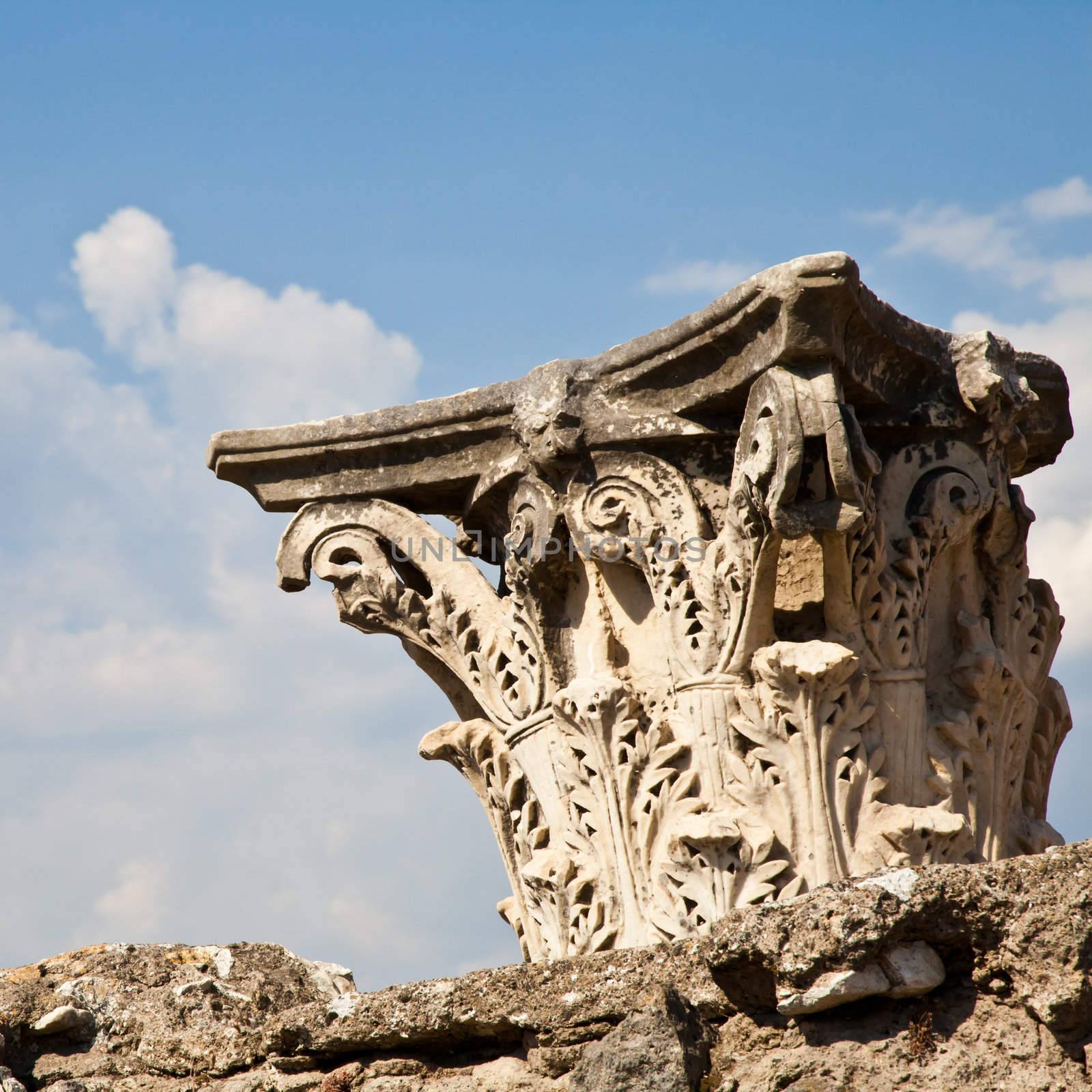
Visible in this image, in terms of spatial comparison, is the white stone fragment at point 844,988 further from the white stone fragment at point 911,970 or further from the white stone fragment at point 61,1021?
the white stone fragment at point 61,1021

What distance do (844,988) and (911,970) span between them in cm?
19

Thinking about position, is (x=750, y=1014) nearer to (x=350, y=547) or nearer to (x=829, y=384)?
(x=829, y=384)

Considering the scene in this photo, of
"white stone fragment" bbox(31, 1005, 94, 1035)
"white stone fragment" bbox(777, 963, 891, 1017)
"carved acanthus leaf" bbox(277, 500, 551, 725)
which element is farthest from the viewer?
"carved acanthus leaf" bbox(277, 500, 551, 725)

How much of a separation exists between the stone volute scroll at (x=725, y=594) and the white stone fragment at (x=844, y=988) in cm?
185

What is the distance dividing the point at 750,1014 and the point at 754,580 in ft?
7.37

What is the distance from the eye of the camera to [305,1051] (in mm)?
6051

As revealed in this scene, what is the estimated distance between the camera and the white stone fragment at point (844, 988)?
481 cm

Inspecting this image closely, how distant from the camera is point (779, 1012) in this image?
5.03 metres

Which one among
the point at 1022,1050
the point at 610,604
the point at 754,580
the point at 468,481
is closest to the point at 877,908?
the point at 1022,1050

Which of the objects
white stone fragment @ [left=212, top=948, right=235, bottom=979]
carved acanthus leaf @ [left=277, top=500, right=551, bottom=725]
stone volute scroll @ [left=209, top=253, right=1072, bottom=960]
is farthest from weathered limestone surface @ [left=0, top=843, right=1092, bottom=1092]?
carved acanthus leaf @ [left=277, top=500, right=551, bottom=725]

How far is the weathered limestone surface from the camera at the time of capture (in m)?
4.68

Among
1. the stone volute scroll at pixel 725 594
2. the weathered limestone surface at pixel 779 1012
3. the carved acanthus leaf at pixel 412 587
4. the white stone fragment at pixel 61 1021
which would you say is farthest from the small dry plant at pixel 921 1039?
the white stone fragment at pixel 61 1021

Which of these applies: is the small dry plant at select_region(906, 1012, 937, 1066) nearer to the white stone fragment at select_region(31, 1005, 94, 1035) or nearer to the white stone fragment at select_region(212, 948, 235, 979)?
the white stone fragment at select_region(212, 948, 235, 979)

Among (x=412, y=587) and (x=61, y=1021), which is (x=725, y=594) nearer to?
(x=412, y=587)
